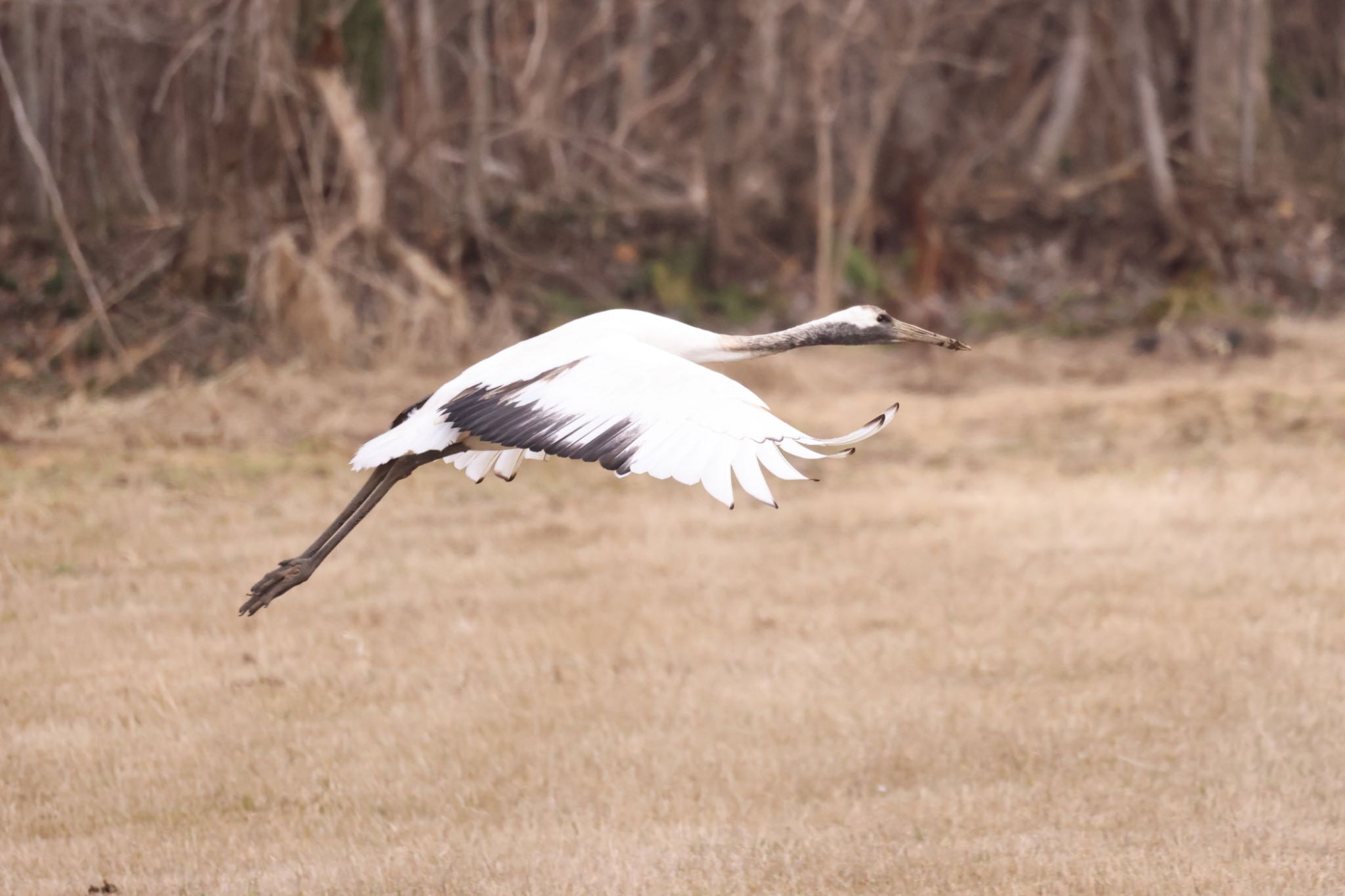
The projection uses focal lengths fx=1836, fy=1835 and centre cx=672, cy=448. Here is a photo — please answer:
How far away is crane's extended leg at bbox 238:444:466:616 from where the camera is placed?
17.7 feet

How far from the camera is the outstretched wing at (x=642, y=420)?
4.09 m

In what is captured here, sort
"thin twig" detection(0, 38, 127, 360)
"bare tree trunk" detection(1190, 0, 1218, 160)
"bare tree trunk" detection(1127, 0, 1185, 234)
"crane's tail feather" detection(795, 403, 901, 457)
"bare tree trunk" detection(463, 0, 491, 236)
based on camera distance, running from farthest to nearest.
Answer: "bare tree trunk" detection(1190, 0, 1218, 160)
"bare tree trunk" detection(1127, 0, 1185, 234)
"bare tree trunk" detection(463, 0, 491, 236)
"thin twig" detection(0, 38, 127, 360)
"crane's tail feather" detection(795, 403, 901, 457)

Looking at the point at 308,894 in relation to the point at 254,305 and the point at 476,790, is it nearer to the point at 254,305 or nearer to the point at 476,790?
the point at 476,790

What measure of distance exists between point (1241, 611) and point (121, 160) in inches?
444

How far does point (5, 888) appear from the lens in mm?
4801

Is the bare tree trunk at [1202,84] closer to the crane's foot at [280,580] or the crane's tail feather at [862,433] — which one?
Answer: the crane's foot at [280,580]

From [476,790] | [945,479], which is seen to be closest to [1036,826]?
[476,790]

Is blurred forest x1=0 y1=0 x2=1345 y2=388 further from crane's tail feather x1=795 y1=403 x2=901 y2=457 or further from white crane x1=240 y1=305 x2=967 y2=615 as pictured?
crane's tail feather x1=795 y1=403 x2=901 y2=457

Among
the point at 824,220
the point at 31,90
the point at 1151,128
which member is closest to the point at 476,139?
the point at 824,220

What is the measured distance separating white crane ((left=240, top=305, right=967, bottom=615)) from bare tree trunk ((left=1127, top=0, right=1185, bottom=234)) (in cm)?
1339

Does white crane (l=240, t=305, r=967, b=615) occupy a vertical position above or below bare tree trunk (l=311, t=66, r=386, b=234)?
above

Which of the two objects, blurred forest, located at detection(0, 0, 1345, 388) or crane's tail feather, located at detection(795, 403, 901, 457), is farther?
blurred forest, located at detection(0, 0, 1345, 388)

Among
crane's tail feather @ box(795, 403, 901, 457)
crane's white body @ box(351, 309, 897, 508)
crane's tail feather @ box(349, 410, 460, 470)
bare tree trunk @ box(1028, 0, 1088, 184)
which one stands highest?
crane's tail feather @ box(795, 403, 901, 457)

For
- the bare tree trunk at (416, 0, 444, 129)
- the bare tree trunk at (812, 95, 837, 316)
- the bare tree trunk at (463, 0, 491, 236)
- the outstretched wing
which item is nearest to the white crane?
the outstretched wing
